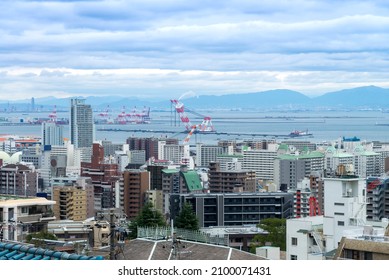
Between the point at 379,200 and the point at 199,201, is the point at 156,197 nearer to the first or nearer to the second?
the point at 199,201

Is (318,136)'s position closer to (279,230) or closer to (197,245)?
(279,230)

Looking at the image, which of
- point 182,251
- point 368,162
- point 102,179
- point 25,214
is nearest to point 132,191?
point 102,179

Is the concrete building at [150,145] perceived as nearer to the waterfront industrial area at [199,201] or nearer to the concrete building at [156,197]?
the waterfront industrial area at [199,201]

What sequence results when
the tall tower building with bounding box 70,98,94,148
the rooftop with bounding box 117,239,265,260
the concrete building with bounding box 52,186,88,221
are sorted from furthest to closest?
the tall tower building with bounding box 70,98,94,148 < the concrete building with bounding box 52,186,88,221 < the rooftop with bounding box 117,239,265,260

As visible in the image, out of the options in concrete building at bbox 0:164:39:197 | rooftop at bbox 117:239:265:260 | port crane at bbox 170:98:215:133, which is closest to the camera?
rooftop at bbox 117:239:265:260

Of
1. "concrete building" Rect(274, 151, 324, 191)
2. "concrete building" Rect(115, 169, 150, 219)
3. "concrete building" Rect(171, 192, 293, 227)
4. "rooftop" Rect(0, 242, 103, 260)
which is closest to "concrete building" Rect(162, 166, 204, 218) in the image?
"concrete building" Rect(115, 169, 150, 219)

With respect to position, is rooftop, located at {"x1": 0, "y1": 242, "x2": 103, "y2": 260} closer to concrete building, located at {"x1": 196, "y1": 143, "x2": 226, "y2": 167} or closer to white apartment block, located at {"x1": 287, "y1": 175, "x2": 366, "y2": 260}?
white apartment block, located at {"x1": 287, "y1": 175, "x2": 366, "y2": 260}

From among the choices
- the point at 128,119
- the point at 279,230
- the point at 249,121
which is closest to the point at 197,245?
the point at 279,230
